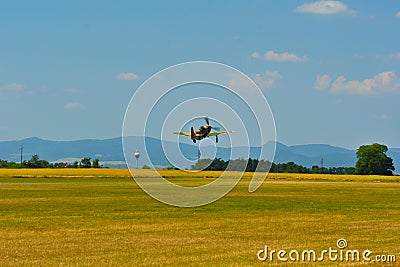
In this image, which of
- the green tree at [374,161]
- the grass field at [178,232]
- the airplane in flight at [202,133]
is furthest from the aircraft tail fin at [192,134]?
the green tree at [374,161]

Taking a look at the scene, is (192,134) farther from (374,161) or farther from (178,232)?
(374,161)

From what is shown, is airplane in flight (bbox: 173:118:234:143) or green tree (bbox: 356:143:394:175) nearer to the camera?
airplane in flight (bbox: 173:118:234:143)

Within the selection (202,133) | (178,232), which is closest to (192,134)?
(202,133)

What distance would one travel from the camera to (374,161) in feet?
634

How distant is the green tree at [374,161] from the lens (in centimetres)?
19150

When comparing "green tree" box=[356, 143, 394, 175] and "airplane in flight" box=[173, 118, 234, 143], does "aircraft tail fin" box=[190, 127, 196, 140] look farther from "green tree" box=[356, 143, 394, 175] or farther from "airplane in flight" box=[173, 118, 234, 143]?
"green tree" box=[356, 143, 394, 175]

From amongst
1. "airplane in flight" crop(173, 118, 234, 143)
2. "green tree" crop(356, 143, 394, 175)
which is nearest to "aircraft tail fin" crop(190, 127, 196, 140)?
"airplane in flight" crop(173, 118, 234, 143)

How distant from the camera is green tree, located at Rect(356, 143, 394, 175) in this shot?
192 meters

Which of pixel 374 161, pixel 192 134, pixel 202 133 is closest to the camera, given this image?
pixel 192 134

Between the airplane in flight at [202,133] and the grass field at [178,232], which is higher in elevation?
the airplane in flight at [202,133]

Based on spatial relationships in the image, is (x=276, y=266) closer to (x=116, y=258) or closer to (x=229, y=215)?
(x=116, y=258)

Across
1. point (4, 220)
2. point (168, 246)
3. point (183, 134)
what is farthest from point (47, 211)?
point (168, 246)

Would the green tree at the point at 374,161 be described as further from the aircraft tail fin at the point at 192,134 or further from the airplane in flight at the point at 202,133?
the aircraft tail fin at the point at 192,134

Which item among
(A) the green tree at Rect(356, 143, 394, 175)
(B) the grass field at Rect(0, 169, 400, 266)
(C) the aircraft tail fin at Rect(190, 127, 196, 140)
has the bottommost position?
(B) the grass field at Rect(0, 169, 400, 266)
